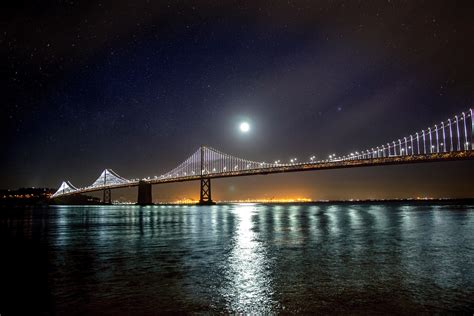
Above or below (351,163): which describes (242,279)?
below

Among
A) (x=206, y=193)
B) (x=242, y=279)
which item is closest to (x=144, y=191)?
(x=206, y=193)

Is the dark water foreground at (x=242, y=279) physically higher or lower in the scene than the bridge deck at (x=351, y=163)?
lower

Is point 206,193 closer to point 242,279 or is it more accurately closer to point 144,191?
point 144,191

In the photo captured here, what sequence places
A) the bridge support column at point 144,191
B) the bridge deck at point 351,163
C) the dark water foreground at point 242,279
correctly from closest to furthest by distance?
the dark water foreground at point 242,279, the bridge deck at point 351,163, the bridge support column at point 144,191

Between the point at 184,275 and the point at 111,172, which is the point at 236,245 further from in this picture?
the point at 111,172

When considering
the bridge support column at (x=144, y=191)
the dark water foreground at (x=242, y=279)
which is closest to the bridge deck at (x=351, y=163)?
the bridge support column at (x=144, y=191)

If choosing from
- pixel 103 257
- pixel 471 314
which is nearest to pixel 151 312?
pixel 471 314

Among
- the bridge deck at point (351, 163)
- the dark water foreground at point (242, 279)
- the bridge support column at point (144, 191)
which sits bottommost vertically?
the dark water foreground at point (242, 279)

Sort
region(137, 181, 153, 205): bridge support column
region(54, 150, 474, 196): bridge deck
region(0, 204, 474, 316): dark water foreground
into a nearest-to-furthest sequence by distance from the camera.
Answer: region(0, 204, 474, 316): dark water foreground
region(54, 150, 474, 196): bridge deck
region(137, 181, 153, 205): bridge support column

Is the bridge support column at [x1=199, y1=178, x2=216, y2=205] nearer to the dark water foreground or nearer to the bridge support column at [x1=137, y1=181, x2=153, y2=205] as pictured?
the bridge support column at [x1=137, y1=181, x2=153, y2=205]

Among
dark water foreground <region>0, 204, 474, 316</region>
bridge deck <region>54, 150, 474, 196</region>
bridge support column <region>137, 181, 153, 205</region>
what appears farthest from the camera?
bridge support column <region>137, 181, 153, 205</region>

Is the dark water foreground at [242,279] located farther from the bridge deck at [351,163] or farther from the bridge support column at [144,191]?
the bridge support column at [144,191]

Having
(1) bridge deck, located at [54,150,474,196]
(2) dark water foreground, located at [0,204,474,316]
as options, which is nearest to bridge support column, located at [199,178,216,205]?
(1) bridge deck, located at [54,150,474,196]

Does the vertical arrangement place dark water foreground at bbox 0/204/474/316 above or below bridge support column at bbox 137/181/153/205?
below
